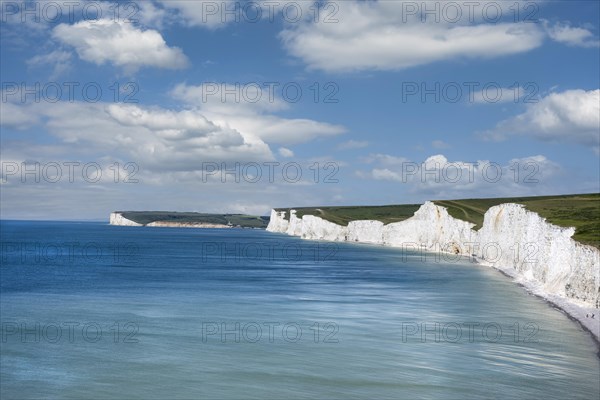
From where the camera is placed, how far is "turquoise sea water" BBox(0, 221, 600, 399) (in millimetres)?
26719

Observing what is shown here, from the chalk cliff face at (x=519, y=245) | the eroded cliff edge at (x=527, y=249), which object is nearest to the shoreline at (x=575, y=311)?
the eroded cliff edge at (x=527, y=249)

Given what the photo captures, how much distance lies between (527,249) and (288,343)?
53.3 meters

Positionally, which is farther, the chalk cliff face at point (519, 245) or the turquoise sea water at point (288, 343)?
the chalk cliff face at point (519, 245)

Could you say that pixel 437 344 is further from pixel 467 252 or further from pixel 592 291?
pixel 467 252

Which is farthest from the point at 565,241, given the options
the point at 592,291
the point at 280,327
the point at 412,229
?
the point at 412,229

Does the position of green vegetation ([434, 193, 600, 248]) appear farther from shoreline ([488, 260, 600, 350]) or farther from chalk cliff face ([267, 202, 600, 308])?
shoreline ([488, 260, 600, 350])

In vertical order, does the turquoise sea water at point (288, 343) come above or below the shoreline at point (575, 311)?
below

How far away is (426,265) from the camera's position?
99.9m

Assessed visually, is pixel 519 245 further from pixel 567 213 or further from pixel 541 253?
pixel 541 253

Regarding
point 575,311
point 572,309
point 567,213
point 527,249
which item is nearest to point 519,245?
point 527,249

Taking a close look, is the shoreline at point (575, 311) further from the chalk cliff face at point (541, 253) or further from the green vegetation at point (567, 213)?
the green vegetation at point (567, 213)

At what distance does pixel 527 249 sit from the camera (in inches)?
3019

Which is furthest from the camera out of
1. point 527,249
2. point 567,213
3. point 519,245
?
point 519,245

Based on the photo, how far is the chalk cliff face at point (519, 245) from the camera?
47.9 m
